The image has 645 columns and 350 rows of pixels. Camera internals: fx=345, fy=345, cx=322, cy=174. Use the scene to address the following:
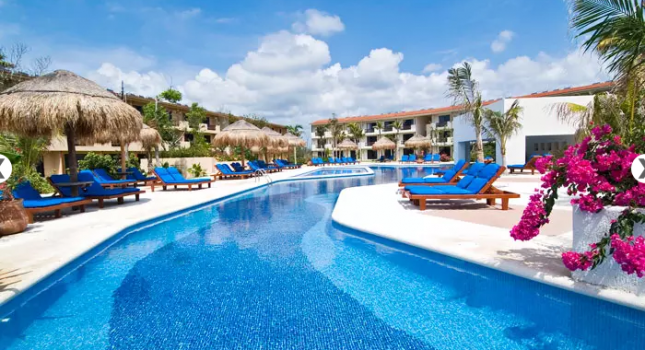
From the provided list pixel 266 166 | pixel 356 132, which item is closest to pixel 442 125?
pixel 356 132

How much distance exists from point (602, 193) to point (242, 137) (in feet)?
58.8

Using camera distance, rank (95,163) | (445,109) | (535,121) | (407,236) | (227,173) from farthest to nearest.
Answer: (445,109), (535,121), (227,173), (95,163), (407,236)

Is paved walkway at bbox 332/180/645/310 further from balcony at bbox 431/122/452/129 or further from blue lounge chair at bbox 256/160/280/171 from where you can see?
balcony at bbox 431/122/452/129

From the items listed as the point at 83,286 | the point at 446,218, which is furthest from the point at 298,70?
the point at 83,286

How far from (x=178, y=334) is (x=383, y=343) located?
66.8 inches

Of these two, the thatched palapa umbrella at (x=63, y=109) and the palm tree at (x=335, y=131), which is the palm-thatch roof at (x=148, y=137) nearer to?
the thatched palapa umbrella at (x=63, y=109)

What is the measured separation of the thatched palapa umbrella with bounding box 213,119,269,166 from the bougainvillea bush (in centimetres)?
1741

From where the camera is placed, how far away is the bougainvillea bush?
264 cm

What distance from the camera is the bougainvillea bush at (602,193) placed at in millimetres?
2643

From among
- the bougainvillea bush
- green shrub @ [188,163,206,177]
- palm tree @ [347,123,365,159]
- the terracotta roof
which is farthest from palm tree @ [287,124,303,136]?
the bougainvillea bush

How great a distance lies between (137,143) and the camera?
1972 centimetres

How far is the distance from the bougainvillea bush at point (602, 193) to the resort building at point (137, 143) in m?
13.8

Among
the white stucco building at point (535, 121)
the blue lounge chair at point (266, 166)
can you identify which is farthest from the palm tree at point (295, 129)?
the white stucco building at point (535, 121)

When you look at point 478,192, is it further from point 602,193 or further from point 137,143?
point 137,143
